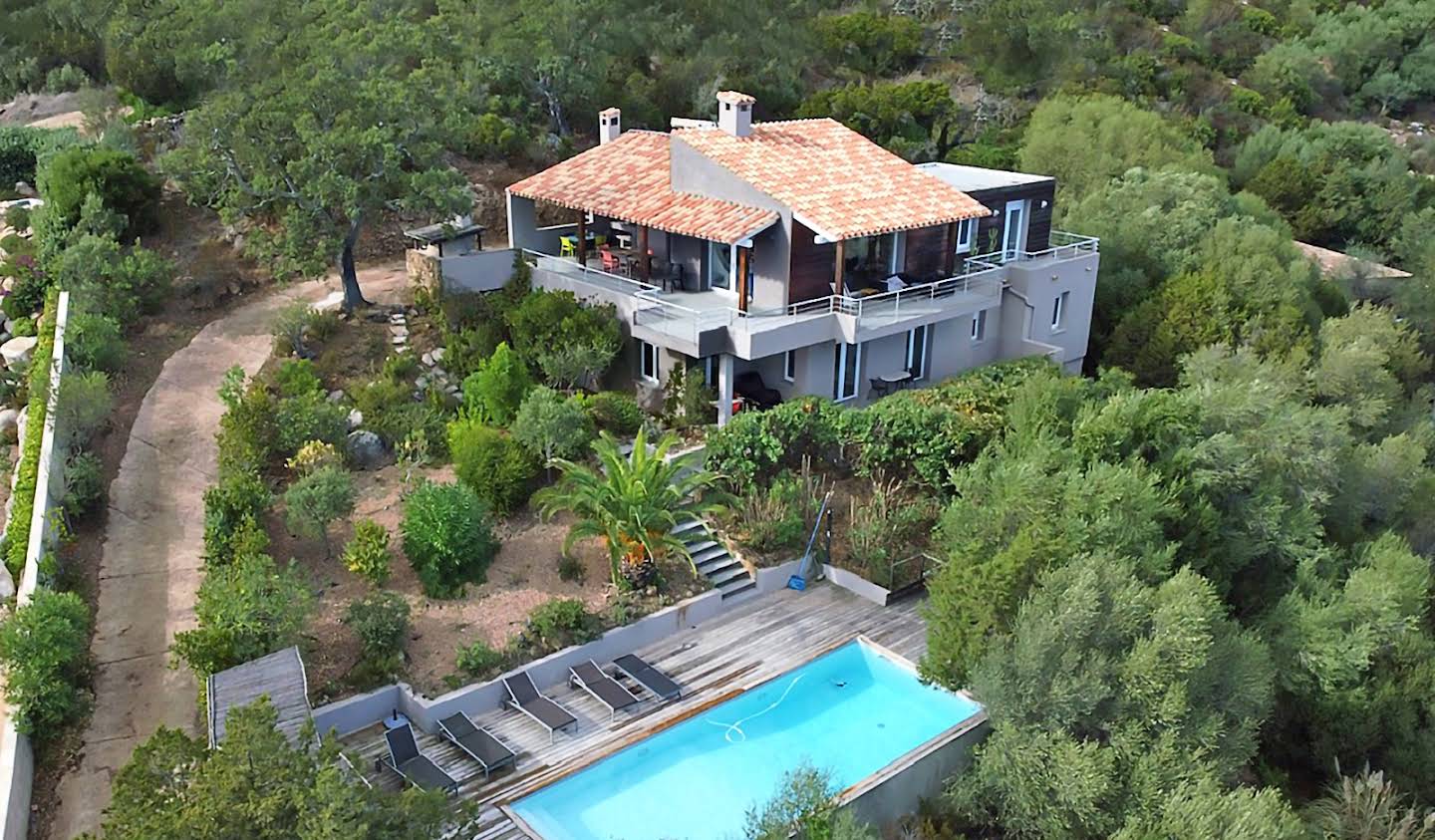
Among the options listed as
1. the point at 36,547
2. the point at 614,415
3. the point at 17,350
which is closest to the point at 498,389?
the point at 614,415

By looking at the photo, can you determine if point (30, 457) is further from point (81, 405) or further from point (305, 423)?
point (305, 423)

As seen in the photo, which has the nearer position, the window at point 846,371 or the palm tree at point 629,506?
the palm tree at point 629,506

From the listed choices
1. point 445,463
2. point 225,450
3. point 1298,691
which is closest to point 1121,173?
point 1298,691

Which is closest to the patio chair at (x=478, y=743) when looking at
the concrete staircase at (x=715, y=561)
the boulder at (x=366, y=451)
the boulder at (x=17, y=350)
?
the concrete staircase at (x=715, y=561)

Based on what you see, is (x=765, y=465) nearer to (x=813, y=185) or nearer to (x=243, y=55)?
(x=813, y=185)

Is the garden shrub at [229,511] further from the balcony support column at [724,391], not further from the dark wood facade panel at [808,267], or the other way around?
the dark wood facade panel at [808,267]

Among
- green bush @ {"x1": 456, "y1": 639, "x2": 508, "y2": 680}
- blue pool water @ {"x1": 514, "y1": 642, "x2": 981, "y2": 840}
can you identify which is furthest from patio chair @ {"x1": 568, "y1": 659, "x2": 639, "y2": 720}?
green bush @ {"x1": 456, "y1": 639, "x2": 508, "y2": 680}

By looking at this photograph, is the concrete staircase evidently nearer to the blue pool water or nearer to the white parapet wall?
the blue pool water
